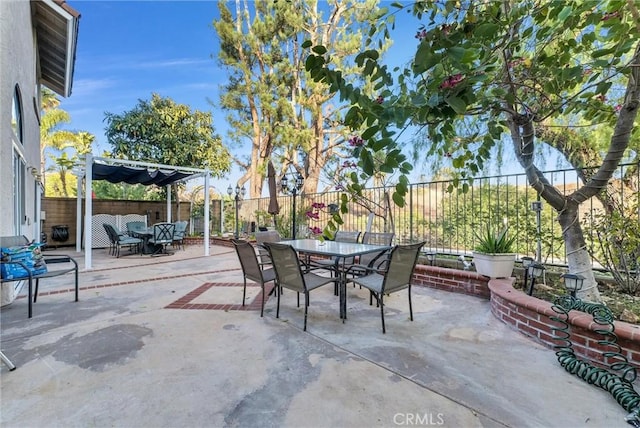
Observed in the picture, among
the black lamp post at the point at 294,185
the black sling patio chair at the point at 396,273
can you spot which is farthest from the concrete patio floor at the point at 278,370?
the black lamp post at the point at 294,185

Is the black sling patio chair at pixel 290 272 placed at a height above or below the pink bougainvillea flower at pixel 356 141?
below

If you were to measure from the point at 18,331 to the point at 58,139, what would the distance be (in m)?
17.3

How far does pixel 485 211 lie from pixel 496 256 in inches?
53.6

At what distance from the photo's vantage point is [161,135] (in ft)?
32.5

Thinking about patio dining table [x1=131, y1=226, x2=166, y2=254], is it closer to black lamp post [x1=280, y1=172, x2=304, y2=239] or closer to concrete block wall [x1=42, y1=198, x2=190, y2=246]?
concrete block wall [x1=42, y1=198, x2=190, y2=246]

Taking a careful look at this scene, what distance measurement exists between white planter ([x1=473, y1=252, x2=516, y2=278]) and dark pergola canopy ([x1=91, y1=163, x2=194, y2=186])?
24.6ft

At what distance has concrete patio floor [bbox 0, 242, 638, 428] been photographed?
5.35 ft

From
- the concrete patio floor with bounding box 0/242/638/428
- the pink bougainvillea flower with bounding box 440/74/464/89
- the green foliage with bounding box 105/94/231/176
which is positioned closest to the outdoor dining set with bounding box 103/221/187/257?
the green foliage with bounding box 105/94/231/176

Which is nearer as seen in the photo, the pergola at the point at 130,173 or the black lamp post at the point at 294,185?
the pergola at the point at 130,173

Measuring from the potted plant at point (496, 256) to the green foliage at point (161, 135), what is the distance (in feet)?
31.5

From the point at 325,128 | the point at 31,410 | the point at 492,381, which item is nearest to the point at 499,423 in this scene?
the point at 492,381

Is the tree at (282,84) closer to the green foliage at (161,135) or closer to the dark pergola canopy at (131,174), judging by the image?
the green foliage at (161,135)

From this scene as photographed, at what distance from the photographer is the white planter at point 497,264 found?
350 cm

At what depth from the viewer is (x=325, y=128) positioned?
1268 cm
